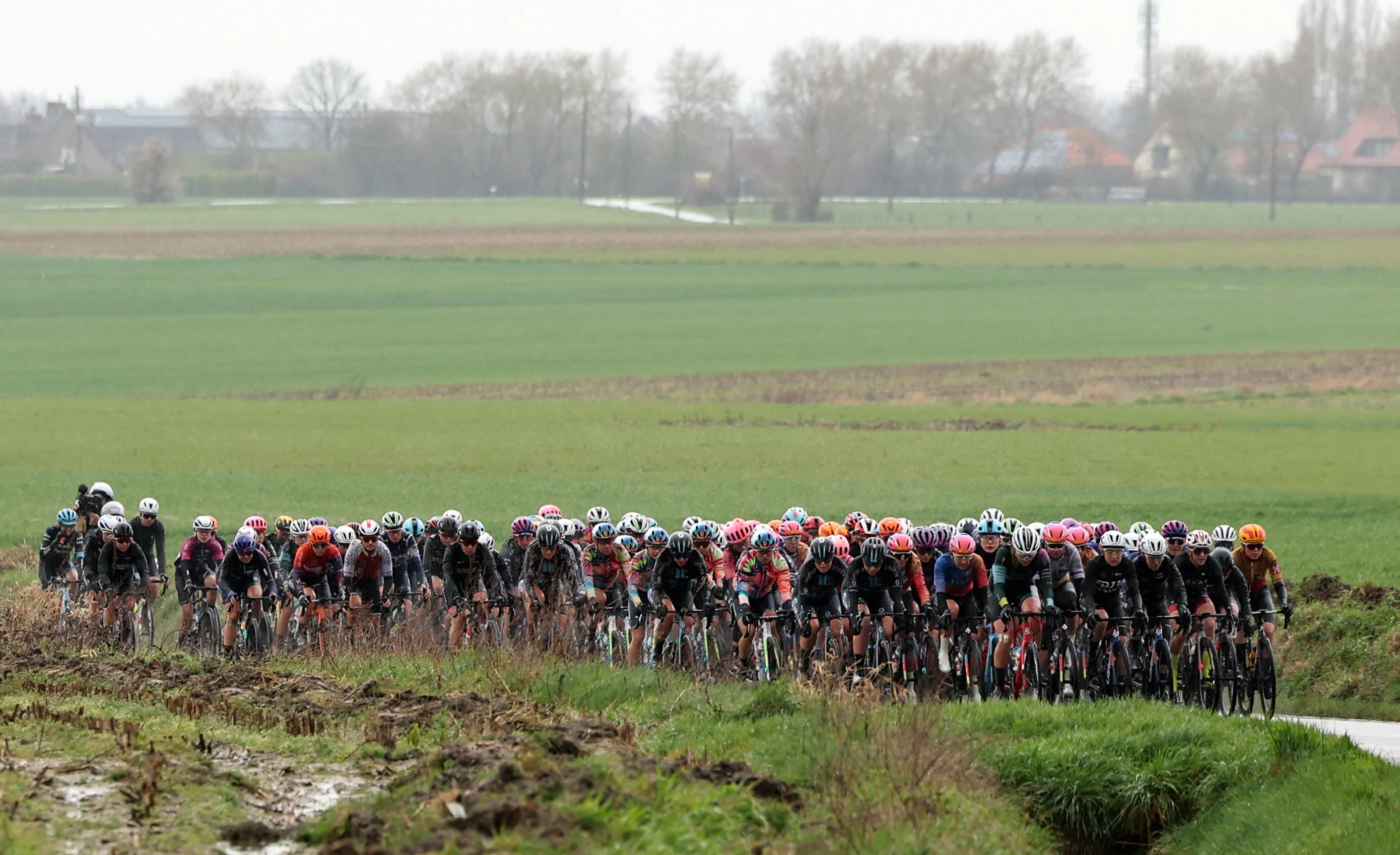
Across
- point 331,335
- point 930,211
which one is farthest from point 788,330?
point 930,211

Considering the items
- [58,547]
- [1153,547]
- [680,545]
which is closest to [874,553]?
[680,545]

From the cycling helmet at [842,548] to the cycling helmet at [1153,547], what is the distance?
2810 millimetres

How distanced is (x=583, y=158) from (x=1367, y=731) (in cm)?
12709

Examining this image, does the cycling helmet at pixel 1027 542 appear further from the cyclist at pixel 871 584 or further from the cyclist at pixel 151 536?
the cyclist at pixel 151 536

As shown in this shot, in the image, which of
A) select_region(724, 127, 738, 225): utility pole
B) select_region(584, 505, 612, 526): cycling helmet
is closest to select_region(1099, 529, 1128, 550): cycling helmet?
select_region(584, 505, 612, 526): cycling helmet

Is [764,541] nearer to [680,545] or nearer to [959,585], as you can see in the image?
[680,545]

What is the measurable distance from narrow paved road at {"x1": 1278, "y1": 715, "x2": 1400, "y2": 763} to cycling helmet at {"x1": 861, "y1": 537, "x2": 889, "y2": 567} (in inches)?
157

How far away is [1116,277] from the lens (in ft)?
255

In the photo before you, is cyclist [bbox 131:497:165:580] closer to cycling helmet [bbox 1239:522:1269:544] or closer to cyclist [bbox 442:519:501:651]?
cyclist [bbox 442:519:501:651]

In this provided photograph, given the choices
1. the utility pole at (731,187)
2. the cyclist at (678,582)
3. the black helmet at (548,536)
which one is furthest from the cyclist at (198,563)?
the utility pole at (731,187)

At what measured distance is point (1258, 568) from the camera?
18047 millimetres

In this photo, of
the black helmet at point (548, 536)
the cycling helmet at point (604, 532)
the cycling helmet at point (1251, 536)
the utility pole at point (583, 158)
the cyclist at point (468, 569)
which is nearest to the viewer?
the cycling helmet at point (1251, 536)

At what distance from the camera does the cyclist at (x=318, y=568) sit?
20.3 m

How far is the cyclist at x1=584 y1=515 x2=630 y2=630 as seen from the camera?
19500 mm
